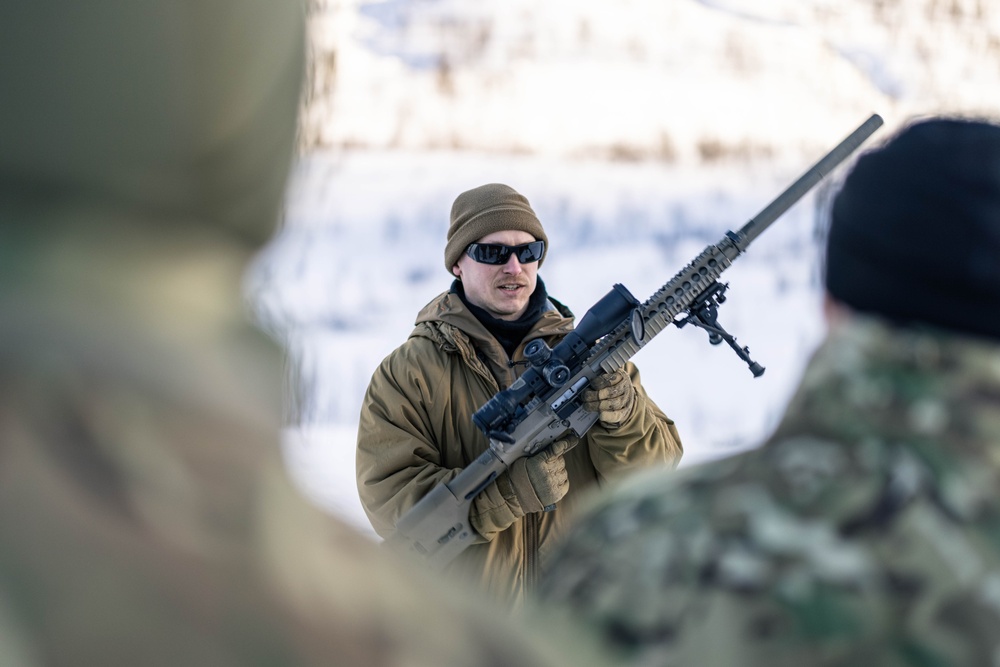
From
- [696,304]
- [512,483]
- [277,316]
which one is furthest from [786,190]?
[277,316]

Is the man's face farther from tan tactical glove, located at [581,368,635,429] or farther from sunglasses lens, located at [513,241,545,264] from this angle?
tan tactical glove, located at [581,368,635,429]

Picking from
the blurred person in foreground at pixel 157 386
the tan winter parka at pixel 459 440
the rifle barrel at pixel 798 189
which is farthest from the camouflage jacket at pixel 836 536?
the rifle barrel at pixel 798 189

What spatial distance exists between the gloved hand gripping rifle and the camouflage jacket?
1.64 metres

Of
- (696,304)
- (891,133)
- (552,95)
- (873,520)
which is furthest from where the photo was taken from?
(552,95)

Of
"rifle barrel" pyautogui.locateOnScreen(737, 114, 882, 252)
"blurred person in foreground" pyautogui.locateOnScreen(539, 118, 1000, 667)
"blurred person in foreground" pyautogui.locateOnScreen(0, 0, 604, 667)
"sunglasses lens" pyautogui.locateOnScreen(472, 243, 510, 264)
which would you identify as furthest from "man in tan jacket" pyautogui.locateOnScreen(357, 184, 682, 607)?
"blurred person in foreground" pyautogui.locateOnScreen(0, 0, 604, 667)

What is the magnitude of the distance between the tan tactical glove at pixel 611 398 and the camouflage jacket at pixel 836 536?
1603mm

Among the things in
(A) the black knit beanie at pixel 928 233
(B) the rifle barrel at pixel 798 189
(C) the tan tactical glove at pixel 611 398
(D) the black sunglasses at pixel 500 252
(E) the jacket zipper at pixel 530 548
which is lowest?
(A) the black knit beanie at pixel 928 233

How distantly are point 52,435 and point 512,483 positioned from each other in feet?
7.58

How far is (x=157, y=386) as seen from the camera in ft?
1.54

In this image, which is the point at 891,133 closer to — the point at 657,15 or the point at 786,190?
the point at 786,190

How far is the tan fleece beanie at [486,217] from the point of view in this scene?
2855 mm

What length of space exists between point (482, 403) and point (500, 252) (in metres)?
0.41

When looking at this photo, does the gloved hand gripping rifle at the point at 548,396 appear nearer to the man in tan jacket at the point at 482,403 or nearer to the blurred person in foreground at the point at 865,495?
the man in tan jacket at the point at 482,403

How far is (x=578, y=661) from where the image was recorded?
1.74ft
